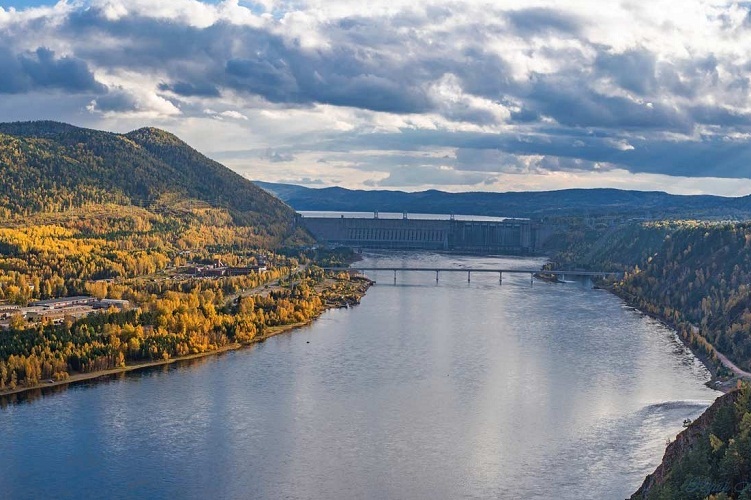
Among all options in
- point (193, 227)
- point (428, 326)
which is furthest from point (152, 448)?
point (193, 227)

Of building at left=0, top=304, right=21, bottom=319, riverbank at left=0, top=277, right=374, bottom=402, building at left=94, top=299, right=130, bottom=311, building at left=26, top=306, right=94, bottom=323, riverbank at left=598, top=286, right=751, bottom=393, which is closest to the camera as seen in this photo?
riverbank at left=0, top=277, right=374, bottom=402

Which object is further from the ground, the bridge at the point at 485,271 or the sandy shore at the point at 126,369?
the bridge at the point at 485,271

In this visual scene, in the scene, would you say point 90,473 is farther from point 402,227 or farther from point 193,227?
point 402,227

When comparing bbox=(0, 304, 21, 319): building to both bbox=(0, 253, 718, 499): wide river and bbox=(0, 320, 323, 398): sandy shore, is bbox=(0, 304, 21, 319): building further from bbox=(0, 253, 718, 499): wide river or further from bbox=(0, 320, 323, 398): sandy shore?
bbox=(0, 253, 718, 499): wide river

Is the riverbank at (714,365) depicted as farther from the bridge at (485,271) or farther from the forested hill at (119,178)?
the forested hill at (119,178)

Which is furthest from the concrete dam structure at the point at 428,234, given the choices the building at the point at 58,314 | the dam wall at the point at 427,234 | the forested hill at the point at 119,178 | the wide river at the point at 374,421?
the wide river at the point at 374,421

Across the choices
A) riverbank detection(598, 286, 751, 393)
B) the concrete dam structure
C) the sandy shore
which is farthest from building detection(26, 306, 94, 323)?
the concrete dam structure
